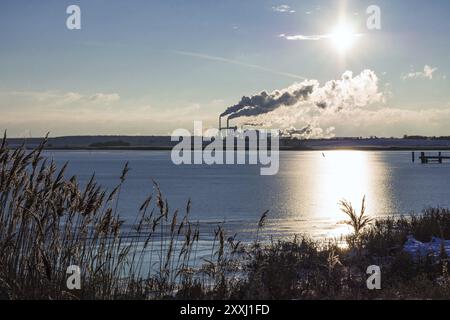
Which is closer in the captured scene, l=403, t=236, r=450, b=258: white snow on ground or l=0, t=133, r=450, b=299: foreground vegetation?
l=0, t=133, r=450, b=299: foreground vegetation

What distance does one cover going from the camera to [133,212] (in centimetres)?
3847

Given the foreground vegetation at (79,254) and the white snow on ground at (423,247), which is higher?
the foreground vegetation at (79,254)

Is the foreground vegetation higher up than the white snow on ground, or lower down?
higher up

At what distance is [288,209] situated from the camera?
42.6 meters

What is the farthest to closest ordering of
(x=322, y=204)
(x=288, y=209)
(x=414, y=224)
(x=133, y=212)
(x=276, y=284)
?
1. (x=322, y=204)
2. (x=288, y=209)
3. (x=133, y=212)
4. (x=414, y=224)
5. (x=276, y=284)

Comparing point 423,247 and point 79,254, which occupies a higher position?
point 79,254

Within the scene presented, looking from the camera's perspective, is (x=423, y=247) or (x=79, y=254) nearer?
(x=79, y=254)

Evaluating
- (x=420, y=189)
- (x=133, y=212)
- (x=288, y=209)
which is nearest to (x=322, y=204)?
(x=288, y=209)

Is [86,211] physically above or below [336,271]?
above

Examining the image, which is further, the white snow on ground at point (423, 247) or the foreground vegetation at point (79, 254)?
the white snow on ground at point (423, 247)
